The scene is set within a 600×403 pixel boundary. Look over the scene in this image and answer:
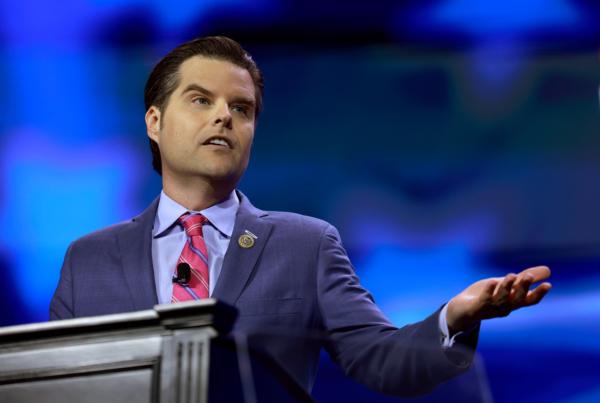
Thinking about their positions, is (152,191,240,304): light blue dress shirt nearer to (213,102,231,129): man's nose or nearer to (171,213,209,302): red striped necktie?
(171,213,209,302): red striped necktie

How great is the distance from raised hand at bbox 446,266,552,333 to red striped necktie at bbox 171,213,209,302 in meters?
0.57

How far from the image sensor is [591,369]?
2.68 m

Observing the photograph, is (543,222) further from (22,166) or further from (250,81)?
(22,166)

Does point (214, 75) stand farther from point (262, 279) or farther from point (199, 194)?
point (262, 279)

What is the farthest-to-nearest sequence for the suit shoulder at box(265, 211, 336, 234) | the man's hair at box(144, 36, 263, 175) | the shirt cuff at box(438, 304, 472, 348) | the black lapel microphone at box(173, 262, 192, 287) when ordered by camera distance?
the man's hair at box(144, 36, 263, 175) → the suit shoulder at box(265, 211, 336, 234) → the black lapel microphone at box(173, 262, 192, 287) → the shirt cuff at box(438, 304, 472, 348)

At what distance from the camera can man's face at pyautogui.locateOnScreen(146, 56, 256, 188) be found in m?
1.85

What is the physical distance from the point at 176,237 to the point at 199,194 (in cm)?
13

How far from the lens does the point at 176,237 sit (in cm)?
181

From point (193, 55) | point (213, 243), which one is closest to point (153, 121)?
point (193, 55)

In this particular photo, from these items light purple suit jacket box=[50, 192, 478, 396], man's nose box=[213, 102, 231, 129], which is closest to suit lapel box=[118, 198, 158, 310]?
light purple suit jacket box=[50, 192, 478, 396]

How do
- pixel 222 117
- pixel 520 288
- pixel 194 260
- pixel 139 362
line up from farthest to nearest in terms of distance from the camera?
pixel 222 117 < pixel 194 260 < pixel 520 288 < pixel 139 362

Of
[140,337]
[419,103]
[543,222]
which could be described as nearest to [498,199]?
[543,222]

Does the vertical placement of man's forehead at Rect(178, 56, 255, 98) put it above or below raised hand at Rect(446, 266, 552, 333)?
above

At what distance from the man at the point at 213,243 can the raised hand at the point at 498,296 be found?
10cm
